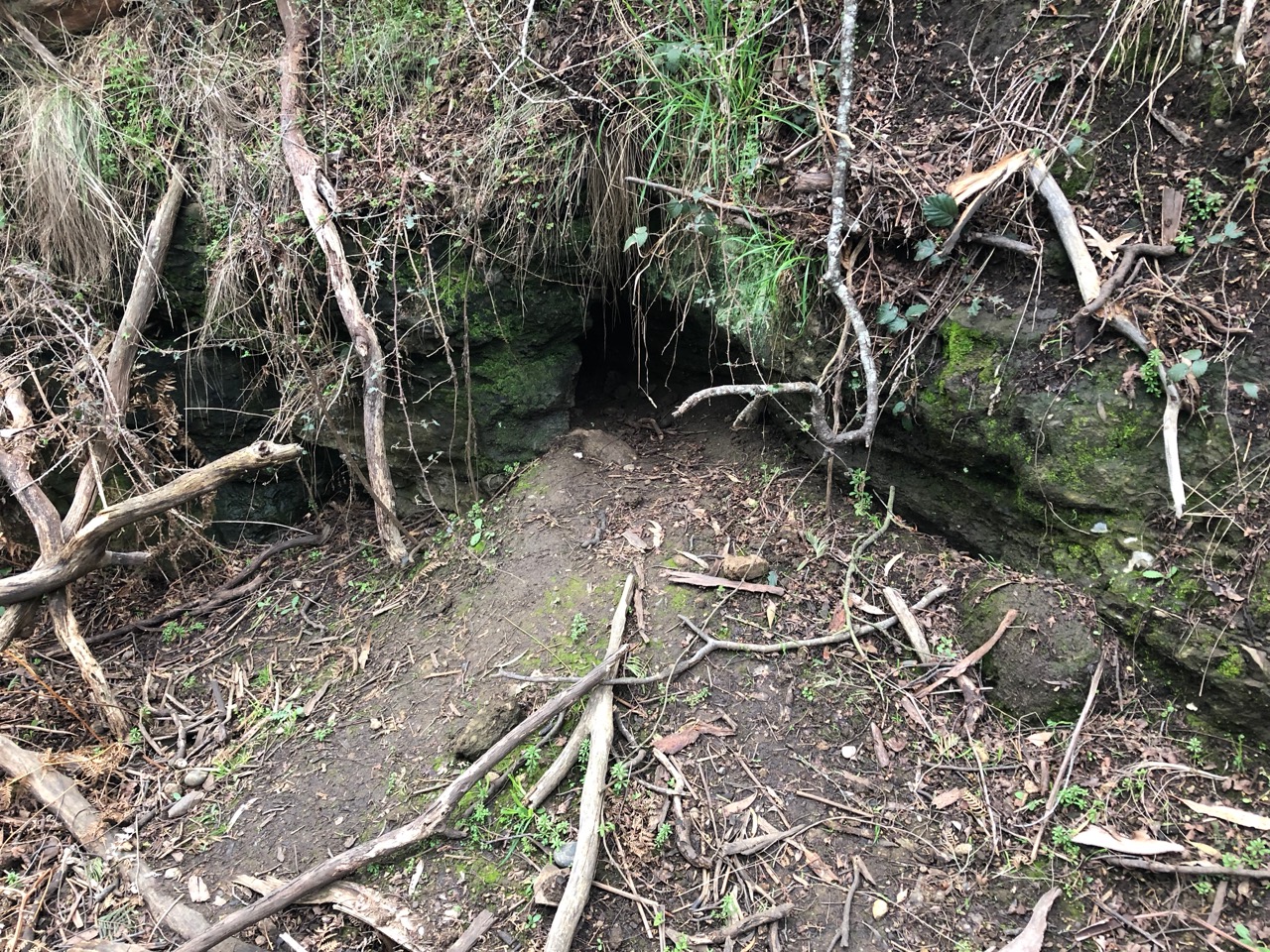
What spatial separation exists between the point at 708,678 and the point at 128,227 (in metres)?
3.79

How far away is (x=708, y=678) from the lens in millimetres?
2754

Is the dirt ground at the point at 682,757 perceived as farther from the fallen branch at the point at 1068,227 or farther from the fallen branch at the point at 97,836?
the fallen branch at the point at 1068,227

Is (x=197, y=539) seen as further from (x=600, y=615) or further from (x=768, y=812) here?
(x=768, y=812)

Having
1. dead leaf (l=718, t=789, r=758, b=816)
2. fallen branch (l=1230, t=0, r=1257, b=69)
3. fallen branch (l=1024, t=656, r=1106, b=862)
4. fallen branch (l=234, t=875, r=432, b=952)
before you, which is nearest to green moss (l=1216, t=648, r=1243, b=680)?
fallen branch (l=1024, t=656, r=1106, b=862)

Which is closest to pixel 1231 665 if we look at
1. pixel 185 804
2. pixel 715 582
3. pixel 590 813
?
pixel 715 582

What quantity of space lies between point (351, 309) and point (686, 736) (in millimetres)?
2468

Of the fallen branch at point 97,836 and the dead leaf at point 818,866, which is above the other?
the dead leaf at point 818,866

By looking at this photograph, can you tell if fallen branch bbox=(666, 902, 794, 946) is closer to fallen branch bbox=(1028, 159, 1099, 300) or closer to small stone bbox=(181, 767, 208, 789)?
small stone bbox=(181, 767, 208, 789)

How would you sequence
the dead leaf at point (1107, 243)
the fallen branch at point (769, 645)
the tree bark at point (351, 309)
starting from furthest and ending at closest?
the tree bark at point (351, 309) < the fallen branch at point (769, 645) < the dead leaf at point (1107, 243)

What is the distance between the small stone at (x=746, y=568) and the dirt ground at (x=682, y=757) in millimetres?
58

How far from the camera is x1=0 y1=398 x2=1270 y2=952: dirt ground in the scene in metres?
2.23

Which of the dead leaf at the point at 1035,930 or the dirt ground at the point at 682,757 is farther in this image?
the dirt ground at the point at 682,757

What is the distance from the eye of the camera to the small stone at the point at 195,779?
2.99 meters

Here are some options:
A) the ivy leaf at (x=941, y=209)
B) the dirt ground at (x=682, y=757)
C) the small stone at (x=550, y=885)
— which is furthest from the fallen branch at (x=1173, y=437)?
the small stone at (x=550, y=885)
